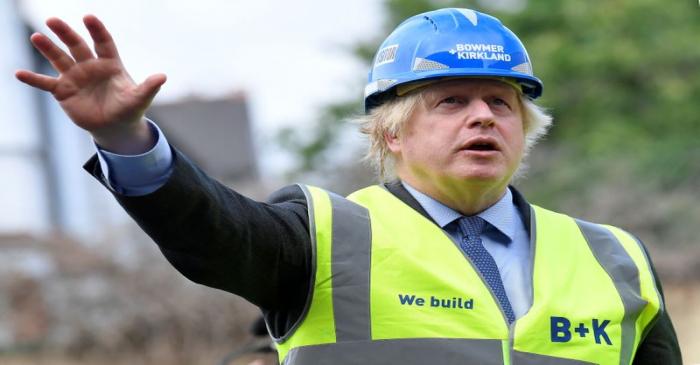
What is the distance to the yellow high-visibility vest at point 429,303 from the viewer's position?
3.96 m

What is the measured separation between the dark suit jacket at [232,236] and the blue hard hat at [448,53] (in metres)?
0.52

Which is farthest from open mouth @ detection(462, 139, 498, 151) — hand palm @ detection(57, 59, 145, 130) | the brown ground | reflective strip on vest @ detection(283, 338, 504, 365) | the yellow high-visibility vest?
the brown ground

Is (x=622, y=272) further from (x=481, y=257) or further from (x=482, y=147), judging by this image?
(x=482, y=147)

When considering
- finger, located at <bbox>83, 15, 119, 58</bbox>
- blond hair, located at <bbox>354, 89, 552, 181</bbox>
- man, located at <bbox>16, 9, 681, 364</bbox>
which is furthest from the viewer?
blond hair, located at <bbox>354, 89, 552, 181</bbox>

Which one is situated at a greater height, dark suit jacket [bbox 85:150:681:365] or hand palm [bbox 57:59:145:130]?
hand palm [bbox 57:59:145:130]

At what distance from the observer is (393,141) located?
4496 mm

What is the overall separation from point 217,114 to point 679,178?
62.8 feet

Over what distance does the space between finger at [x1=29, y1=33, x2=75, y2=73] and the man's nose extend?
1.33m

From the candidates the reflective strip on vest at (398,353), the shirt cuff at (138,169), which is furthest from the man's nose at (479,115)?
the shirt cuff at (138,169)

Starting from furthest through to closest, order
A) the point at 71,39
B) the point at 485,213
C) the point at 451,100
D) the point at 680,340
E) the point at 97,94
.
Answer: the point at 680,340 → the point at 485,213 → the point at 451,100 → the point at 97,94 → the point at 71,39

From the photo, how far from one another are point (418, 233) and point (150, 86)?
1.10 meters

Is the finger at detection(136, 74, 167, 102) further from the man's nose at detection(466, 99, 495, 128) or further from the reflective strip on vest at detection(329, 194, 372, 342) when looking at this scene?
the man's nose at detection(466, 99, 495, 128)

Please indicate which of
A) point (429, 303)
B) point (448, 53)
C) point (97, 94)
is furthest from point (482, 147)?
point (97, 94)

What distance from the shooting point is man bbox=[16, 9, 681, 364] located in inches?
139
